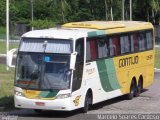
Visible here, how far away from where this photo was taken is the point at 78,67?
18.7 meters

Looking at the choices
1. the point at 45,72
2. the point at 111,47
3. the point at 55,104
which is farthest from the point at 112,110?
the point at 45,72

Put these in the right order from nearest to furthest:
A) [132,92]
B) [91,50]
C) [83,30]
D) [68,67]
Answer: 1. [68,67]
2. [91,50]
3. [83,30]
4. [132,92]

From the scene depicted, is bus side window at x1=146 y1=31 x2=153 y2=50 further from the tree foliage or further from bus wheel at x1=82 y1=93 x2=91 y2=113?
the tree foliage

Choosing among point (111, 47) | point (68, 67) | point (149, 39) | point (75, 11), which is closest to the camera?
point (68, 67)

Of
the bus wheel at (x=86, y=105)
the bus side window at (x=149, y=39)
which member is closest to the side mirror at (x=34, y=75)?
the bus wheel at (x=86, y=105)

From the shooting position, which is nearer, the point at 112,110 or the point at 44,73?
the point at 44,73

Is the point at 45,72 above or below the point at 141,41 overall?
below

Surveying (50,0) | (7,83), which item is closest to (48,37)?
(7,83)

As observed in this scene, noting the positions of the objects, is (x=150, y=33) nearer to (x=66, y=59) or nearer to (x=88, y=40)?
(x=88, y=40)

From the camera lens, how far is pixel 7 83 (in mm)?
25828

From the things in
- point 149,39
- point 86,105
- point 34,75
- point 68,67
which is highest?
point 149,39

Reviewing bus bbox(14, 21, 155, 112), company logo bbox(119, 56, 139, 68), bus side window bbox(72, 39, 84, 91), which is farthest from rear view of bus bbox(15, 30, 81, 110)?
company logo bbox(119, 56, 139, 68)

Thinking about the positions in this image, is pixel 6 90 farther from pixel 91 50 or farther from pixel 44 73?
pixel 44 73

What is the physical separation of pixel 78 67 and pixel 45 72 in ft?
3.64
